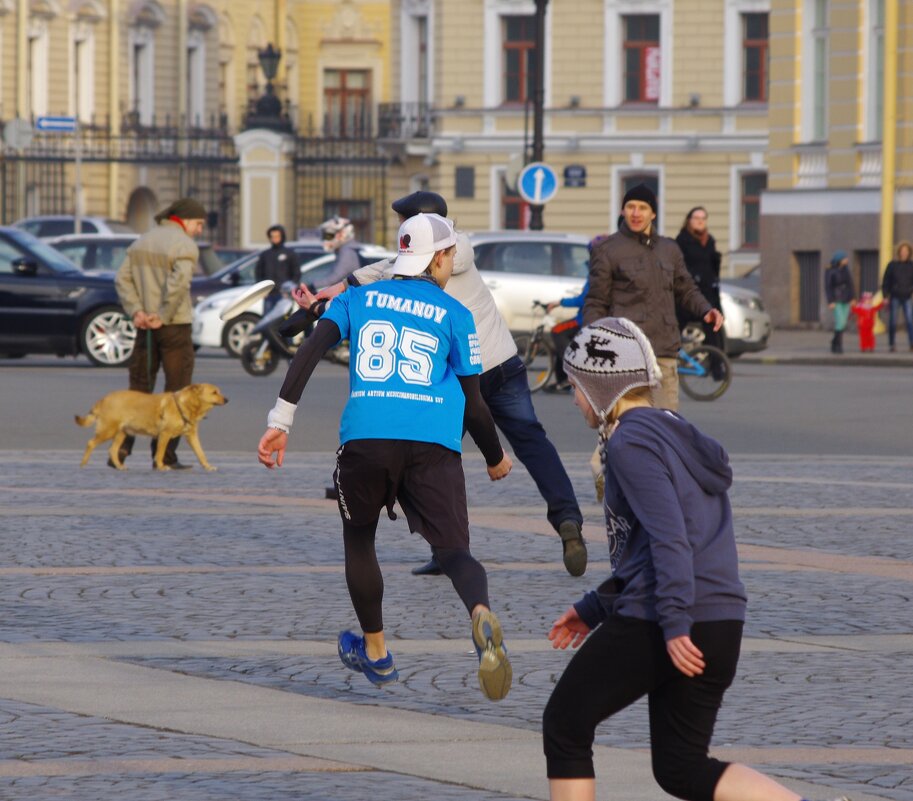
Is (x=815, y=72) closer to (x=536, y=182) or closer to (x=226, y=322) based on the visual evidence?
(x=536, y=182)

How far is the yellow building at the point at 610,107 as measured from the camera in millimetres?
52500

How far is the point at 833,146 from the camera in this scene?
127 ft

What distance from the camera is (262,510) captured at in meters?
13.0

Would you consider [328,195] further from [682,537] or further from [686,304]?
[682,537]

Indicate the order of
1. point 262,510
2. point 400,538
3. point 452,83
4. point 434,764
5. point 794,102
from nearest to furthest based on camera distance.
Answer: point 434,764 → point 400,538 → point 262,510 → point 794,102 → point 452,83

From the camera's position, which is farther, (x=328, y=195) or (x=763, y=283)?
(x=328, y=195)

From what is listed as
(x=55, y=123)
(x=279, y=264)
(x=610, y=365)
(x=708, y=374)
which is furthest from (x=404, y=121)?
(x=610, y=365)

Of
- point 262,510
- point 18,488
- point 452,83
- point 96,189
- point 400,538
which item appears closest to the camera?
point 400,538

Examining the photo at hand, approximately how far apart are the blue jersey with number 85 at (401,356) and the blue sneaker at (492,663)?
742mm

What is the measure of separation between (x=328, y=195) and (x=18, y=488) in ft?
160

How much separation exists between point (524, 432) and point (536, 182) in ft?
76.5

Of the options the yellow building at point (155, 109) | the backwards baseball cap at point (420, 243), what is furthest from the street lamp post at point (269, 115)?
the backwards baseball cap at point (420, 243)

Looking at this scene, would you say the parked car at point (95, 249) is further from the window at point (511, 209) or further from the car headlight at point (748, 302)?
the window at point (511, 209)

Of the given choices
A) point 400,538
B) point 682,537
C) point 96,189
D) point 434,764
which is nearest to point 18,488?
point 400,538
